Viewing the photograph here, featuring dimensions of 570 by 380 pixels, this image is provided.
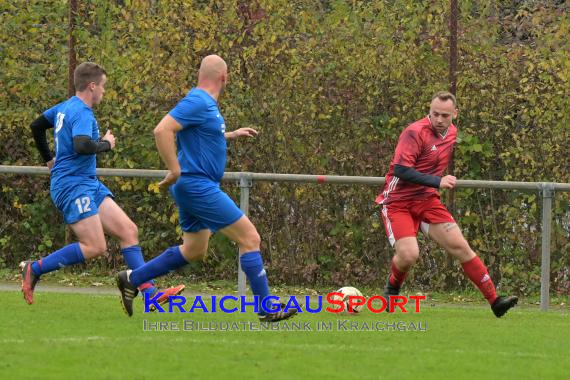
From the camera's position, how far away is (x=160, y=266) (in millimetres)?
10477

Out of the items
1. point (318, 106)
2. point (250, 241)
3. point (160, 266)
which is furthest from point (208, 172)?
point (318, 106)

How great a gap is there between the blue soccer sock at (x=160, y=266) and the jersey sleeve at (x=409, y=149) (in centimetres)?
200

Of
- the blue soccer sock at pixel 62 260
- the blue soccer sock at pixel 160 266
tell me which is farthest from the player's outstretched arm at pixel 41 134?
the blue soccer sock at pixel 160 266

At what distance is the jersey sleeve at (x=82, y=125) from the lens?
1071cm

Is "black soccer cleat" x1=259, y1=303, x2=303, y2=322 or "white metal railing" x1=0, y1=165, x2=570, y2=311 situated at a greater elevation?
"white metal railing" x1=0, y1=165, x2=570, y2=311

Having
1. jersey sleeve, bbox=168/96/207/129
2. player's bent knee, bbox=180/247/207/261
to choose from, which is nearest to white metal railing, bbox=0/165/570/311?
player's bent knee, bbox=180/247/207/261

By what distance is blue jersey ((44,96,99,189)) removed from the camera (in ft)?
35.6

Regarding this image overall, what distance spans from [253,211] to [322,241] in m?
0.79

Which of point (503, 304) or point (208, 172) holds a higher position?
point (208, 172)

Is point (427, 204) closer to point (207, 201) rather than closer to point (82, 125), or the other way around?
point (207, 201)

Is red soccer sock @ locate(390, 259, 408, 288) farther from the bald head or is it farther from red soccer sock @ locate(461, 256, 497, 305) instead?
the bald head

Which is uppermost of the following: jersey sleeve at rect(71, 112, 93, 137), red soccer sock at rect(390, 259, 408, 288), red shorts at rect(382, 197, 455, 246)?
jersey sleeve at rect(71, 112, 93, 137)

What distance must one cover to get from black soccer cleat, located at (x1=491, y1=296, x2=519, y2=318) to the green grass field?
10 cm

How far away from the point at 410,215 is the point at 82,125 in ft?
9.18
